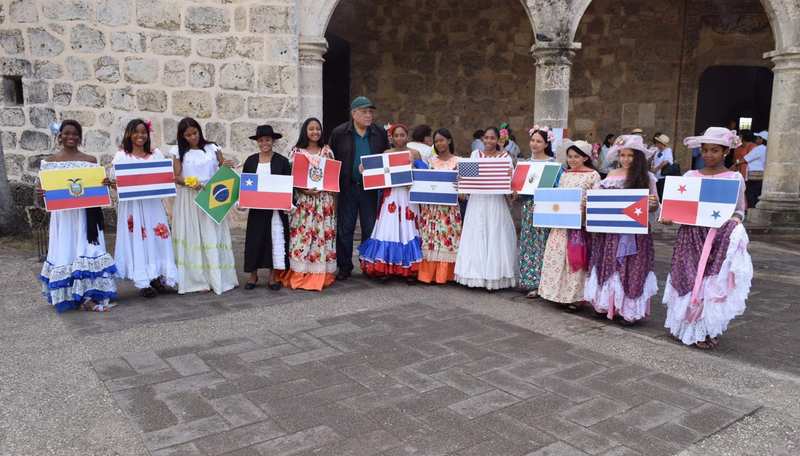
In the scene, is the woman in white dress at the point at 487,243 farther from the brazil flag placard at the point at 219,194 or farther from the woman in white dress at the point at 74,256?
the woman in white dress at the point at 74,256

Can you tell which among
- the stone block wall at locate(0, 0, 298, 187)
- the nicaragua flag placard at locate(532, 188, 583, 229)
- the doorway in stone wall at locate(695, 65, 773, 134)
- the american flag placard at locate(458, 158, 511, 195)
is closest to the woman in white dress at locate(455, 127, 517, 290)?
the american flag placard at locate(458, 158, 511, 195)

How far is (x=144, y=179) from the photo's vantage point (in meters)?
5.21

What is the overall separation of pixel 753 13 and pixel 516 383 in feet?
42.0

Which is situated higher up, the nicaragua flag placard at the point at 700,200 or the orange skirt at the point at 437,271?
the nicaragua flag placard at the point at 700,200

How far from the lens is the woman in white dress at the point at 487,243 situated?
589 centimetres

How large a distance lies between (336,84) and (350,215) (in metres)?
8.34

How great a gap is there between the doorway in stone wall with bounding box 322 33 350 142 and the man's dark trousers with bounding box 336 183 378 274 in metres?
7.63

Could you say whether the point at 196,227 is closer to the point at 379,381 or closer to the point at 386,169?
the point at 386,169

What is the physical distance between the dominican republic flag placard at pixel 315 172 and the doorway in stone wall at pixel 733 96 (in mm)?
11153

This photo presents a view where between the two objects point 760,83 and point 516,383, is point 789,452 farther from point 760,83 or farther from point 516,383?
point 760,83

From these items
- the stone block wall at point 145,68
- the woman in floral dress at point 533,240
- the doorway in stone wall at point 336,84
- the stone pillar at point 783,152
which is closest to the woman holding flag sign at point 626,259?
the woman in floral dress at point 533,240

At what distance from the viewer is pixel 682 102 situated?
13430 millimetres

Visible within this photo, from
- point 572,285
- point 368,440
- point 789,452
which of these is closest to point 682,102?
point 572,285

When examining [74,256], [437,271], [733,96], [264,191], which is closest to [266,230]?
[264,191]
